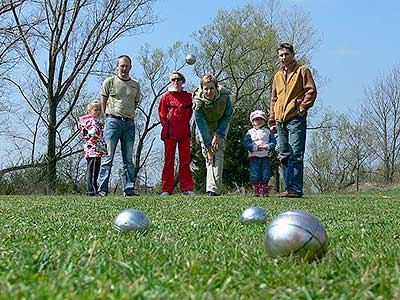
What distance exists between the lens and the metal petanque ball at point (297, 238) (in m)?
2.25

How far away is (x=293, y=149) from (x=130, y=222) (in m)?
5.21

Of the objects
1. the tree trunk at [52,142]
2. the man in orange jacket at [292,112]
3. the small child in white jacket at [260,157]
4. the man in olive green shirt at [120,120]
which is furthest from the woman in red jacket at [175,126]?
the tree trunk at [52,142]

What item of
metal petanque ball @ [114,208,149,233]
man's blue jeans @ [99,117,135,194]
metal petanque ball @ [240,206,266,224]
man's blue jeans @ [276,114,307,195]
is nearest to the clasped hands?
man's blue jeans @ [276,114,307,195]

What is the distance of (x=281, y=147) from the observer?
859 cm

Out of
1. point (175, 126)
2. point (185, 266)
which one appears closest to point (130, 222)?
point (185, 266)

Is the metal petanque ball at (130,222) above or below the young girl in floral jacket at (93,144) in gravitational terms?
below

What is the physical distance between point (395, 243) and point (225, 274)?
1271mm

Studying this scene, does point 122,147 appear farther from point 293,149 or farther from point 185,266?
point 185,266

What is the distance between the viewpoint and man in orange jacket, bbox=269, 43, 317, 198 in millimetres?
8344

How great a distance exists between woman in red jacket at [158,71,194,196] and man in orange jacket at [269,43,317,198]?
64.9 inches

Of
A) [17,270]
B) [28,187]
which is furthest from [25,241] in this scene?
[28,187]

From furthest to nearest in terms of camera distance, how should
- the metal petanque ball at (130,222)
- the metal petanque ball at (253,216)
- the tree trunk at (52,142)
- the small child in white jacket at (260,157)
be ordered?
the tree trunk at (52,142)
the small child in white jacket at (260,157)
the metal petanque ball at (253,216)
the metal petanque ball at (130,222)

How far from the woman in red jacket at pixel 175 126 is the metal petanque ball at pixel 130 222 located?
20.2 ft

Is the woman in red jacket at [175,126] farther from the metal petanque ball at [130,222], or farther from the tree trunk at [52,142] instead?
the tree trunk at [52,142]
